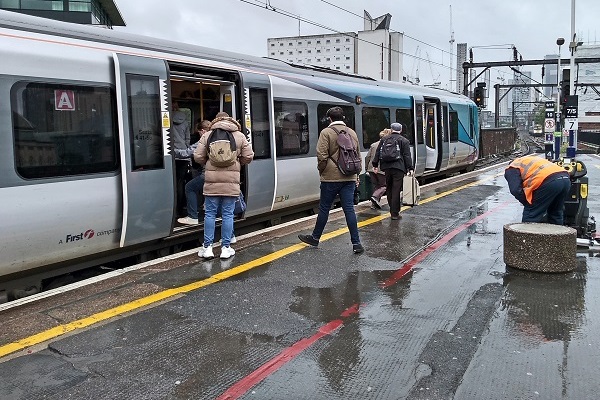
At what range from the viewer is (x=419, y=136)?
14.0 meters

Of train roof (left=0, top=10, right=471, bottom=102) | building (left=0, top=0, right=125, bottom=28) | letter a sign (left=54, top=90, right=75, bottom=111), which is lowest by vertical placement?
letter a sign (left=54, top=90, right=75, bottom=111)

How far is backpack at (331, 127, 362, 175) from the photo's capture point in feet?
21.3

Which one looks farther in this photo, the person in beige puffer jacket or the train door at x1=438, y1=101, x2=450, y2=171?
the train door at x1=438, y1=101, x2=450, y2=171

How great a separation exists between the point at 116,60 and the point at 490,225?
6000 millimetres

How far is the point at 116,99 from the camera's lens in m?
5.72

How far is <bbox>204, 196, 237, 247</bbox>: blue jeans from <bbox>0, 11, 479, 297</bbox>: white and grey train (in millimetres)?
477

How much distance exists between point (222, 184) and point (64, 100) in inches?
72.0

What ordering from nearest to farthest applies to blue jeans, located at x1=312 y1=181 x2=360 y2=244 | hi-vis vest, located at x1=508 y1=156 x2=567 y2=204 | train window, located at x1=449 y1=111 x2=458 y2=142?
hi-vis vest, located at x1=508 y1=156 x2=567 y2=204 → blue jeans, located at x1=312 y1=181 x2=360 y2=244 → train window, located at x1=449 y1=111 x2=458 y2=142

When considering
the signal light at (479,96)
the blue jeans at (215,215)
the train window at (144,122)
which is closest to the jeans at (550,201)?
the blue jeans at (215,215)

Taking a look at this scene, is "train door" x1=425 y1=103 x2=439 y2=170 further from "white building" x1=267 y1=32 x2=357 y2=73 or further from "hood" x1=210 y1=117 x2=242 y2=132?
"white building" x1=267 y1=32 x2=357 y2=73

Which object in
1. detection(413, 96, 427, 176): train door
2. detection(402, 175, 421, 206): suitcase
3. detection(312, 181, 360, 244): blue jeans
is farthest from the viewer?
detection(413, 96, 427, 176): train door

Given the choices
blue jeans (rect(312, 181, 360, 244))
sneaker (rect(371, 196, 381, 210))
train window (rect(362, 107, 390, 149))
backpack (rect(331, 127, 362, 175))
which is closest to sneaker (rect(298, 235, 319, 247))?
blue jeans (rect(312, 181, 360, 244))

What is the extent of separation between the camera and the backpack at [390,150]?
29.0 feet

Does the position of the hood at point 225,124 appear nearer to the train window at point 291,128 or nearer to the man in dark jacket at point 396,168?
the train window at point 291,128
